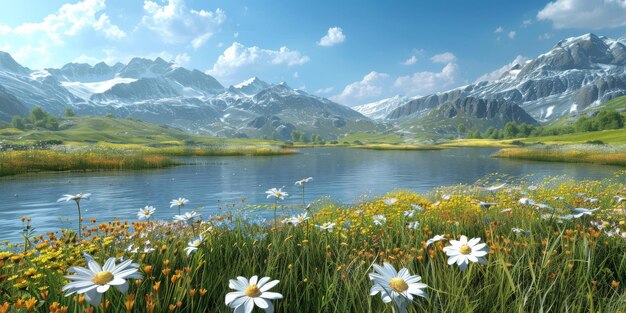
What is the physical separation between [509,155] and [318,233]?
7715cm

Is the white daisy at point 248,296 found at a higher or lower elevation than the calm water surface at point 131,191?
higher

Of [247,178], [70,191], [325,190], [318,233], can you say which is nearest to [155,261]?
[318,233]

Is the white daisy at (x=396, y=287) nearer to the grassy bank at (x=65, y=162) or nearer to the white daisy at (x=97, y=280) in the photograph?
the white daisy at (x=97, y=280)

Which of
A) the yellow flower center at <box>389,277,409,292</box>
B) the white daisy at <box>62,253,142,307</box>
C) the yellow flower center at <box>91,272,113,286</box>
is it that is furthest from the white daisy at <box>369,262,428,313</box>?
the yellow flower center at <box>91,272,113,286</box>

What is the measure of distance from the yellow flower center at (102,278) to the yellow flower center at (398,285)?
5.67ft

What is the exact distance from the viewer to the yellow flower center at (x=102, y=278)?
6.88ft

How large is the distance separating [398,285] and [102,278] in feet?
5.86

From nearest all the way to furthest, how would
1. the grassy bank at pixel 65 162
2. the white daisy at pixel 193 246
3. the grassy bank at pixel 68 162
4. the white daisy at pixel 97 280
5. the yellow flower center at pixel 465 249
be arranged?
the white daisy at pixel 97 280
the yellow flower center at pixel 465 249
the white daisy at pixel 193 246
the grassy bank at pixel 65 162
the grassy bank at pixel 68 162

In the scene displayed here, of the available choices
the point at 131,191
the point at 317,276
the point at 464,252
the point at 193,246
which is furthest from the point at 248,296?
the point at 131,191

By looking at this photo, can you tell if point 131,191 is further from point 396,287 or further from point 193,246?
point 396,287

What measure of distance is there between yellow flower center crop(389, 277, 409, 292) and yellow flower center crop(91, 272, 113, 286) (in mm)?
1727

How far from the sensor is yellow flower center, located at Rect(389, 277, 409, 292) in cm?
227

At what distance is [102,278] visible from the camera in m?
2.11

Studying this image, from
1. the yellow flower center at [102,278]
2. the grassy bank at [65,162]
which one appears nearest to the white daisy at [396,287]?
the yellow flower center at [102,278]
